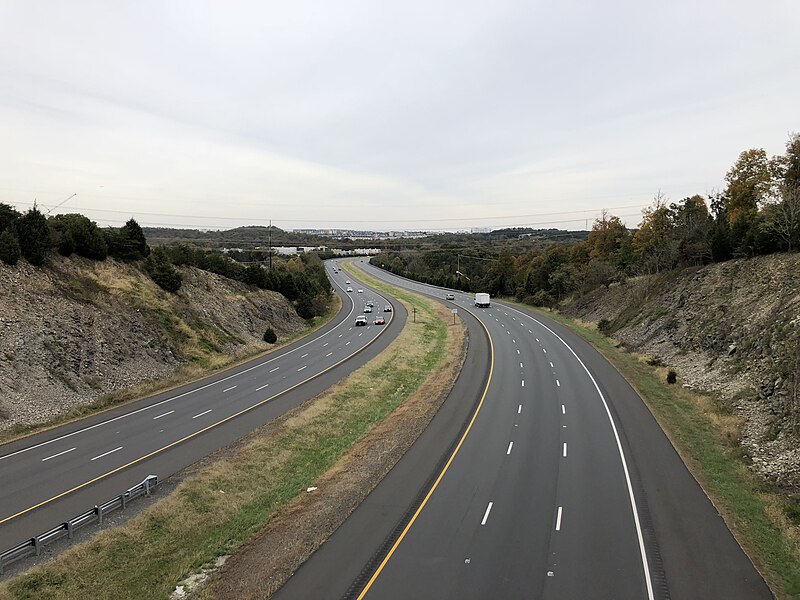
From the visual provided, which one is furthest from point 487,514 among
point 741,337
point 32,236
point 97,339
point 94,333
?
point 32,236

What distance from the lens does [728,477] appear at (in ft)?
65.8

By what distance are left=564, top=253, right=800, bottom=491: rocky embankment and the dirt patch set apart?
15562 millimetres

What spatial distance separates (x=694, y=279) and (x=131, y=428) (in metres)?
49.4

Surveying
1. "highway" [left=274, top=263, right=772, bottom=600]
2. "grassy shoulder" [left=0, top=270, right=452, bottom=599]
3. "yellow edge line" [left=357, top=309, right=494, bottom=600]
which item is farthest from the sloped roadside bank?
"yellow edge line" [left=357, top=309, right=494, bottom=600]

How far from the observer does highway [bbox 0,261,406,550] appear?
1905 centimetres

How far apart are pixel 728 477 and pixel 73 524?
2392cm

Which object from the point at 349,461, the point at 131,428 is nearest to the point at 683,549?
the point at 349,461

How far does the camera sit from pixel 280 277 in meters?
73.1

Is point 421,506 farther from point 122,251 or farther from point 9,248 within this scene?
point 122,251

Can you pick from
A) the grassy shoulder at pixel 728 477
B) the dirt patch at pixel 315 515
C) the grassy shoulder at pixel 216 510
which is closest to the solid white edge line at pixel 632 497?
the grassy shoulder at pixel 728 477

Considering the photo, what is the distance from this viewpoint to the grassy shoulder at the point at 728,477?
47.5 feet

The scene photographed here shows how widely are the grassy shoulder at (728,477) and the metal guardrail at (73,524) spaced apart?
2050 centimetres

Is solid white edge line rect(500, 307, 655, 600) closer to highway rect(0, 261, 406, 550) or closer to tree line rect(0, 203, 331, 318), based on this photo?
highway rect(0, 261, 406, 550)

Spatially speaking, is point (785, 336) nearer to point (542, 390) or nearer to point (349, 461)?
point (542, 390)
